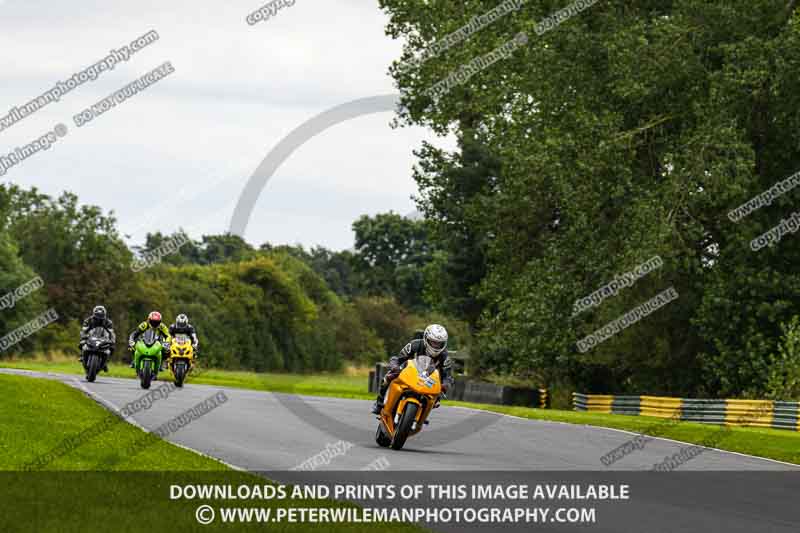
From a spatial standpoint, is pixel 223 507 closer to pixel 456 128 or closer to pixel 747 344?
pixel 747 344

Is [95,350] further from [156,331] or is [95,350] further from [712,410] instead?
[712,410]

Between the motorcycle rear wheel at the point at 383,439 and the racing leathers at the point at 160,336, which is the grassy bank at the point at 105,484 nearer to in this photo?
the motorcycle rear wheel at the point at 383,439

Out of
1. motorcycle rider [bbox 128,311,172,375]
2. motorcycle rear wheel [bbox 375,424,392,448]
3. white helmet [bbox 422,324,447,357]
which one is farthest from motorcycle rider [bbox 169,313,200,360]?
white helmet [bbox 422,324,447,357]

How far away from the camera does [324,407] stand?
1137 inches

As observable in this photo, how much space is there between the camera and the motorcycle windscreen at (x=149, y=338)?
31.3m

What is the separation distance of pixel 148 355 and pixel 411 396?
48.3ft

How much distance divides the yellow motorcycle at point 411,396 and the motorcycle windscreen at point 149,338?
46.5ft

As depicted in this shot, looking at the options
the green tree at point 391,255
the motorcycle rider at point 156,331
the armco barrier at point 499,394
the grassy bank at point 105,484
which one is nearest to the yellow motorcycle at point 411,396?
the grassy bank at point 105,484

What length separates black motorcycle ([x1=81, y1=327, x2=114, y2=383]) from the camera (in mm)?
32219

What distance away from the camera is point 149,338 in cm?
3136

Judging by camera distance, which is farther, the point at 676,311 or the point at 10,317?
the point at 10,317

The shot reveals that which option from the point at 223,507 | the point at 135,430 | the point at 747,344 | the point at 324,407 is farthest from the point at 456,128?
the point at 223,507

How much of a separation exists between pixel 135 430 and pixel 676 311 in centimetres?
Answer: 2483

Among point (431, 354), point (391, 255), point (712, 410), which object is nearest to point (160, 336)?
point (712, 410)
